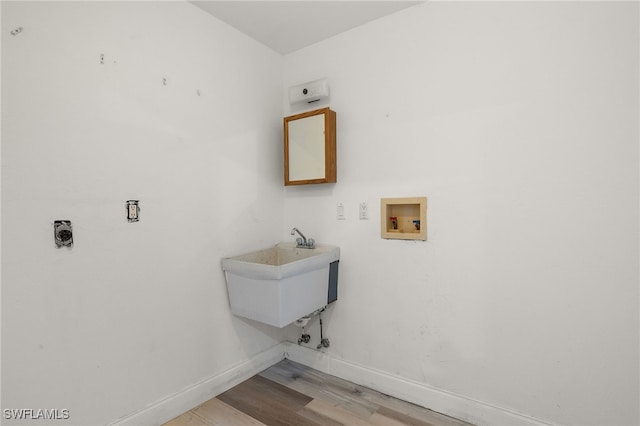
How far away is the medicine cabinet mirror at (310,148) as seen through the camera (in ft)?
7.05

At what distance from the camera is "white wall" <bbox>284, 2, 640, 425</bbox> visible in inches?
56.9

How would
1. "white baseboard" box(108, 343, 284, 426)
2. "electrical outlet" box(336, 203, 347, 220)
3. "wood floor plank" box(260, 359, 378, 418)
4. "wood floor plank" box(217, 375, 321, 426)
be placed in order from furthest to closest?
"electrical outlet" box(336, 203, 347, 220) → "wood floor plank" box(260, 359, 378, 418) → "wood floor plank" box(217, 375, 321, 426) → "white baseboard" box(108, 343, 284, 426)

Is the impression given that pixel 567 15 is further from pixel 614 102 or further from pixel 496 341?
pixel 496 341

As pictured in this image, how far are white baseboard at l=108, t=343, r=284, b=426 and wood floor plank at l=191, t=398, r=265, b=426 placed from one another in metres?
A: 0.06

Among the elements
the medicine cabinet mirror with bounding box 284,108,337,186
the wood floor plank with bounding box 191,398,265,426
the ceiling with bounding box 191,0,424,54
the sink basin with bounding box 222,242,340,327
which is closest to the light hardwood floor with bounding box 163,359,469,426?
the wood floor plank with bounding box 191,398,265,426

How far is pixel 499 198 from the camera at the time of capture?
5.53ft

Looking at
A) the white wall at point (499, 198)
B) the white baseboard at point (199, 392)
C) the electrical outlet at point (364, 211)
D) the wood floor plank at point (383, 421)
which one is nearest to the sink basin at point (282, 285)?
the white wall at point (499, 198)

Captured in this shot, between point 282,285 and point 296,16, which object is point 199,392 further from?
point 296,16

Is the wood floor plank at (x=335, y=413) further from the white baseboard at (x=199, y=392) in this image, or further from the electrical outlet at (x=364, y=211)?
the electrical outlet at (x=364, y=211)

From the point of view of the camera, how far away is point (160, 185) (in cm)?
176

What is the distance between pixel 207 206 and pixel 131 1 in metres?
1.12

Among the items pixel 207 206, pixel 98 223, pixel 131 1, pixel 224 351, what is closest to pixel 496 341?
pixel 224 351

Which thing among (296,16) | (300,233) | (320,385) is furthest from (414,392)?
(296,16)

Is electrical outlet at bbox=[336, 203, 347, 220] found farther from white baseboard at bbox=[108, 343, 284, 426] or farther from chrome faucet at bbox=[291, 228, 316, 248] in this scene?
white baseboard at bbox=[108, 343, 284, 426]
